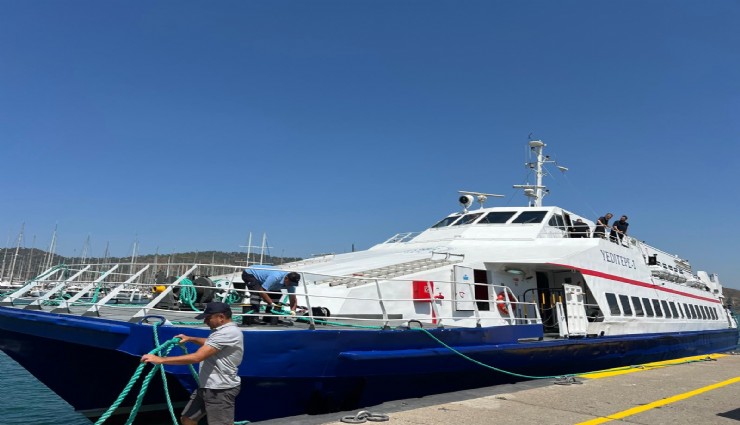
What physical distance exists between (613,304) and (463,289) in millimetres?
4914

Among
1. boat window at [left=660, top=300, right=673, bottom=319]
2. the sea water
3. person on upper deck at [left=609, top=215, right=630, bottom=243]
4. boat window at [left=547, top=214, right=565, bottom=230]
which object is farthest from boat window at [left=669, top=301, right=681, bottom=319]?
the sea water

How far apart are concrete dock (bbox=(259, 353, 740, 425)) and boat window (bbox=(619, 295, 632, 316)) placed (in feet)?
10.1

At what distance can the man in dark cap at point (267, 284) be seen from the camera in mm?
6684

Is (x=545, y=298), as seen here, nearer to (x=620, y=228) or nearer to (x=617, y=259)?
(x=617, y=259)

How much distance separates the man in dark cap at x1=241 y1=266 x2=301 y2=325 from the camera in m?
6.68

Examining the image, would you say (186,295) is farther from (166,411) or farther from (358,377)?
(358,377)

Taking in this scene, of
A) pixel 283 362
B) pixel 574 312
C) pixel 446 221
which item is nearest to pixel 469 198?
pixel 446 221

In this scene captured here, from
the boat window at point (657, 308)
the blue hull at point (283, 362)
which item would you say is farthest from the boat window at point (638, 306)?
the blue hull at point (283, 362)

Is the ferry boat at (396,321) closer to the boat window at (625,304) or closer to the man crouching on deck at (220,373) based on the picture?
the boat window at (625,304)

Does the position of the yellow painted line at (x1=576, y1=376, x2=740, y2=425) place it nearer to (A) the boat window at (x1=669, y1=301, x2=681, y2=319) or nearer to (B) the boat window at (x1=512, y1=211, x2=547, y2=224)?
(B) the boat window at (x1=512, y1=211, x2=547, y2=224)

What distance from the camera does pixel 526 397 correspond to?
7.44 meters

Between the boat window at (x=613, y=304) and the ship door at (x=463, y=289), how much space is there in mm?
4309

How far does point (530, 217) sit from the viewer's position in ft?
44.1

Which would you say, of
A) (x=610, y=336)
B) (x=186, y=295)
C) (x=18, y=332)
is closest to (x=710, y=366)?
(x=610, y=336)
